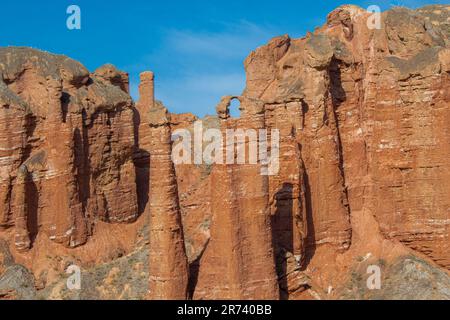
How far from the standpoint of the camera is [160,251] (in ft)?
110

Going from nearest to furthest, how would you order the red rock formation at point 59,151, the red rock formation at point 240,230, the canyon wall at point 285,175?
the red rock formation at point 240,230, the canyon wall at point 285,175, the red rock formation at point 59,151

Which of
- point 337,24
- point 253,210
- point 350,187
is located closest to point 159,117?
point 253,210

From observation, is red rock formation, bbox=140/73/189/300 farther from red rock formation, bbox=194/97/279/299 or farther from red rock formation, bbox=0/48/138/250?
red rock formation, bbox=0/48/138/250

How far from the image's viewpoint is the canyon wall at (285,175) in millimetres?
33781

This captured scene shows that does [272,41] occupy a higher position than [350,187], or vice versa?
[272,41]

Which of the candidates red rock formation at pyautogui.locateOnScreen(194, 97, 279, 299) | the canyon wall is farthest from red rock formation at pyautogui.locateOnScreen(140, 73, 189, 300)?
red rock formation at pyautogui.locateOnScreen(194, 97, 279, 299)

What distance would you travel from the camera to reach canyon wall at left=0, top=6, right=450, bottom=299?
33.8 meters

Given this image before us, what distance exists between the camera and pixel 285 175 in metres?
38.1

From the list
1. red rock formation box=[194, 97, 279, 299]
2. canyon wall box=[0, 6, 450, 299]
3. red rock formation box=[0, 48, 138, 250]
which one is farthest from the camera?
red rock formation box=[0, 48, 138, 250]

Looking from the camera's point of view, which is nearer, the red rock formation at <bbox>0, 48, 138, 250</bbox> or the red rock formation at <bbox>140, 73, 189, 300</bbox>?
the red rock formation at <bbox>140, 73, 189, 300</bbox>

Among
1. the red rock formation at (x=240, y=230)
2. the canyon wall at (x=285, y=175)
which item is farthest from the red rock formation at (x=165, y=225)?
the red rock formation at (x=240, y=230)

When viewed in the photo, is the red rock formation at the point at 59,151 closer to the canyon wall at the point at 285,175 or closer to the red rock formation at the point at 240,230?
the canyon wall at the point at 285,175

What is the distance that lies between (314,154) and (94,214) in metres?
12.6

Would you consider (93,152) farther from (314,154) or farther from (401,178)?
(401,178)
